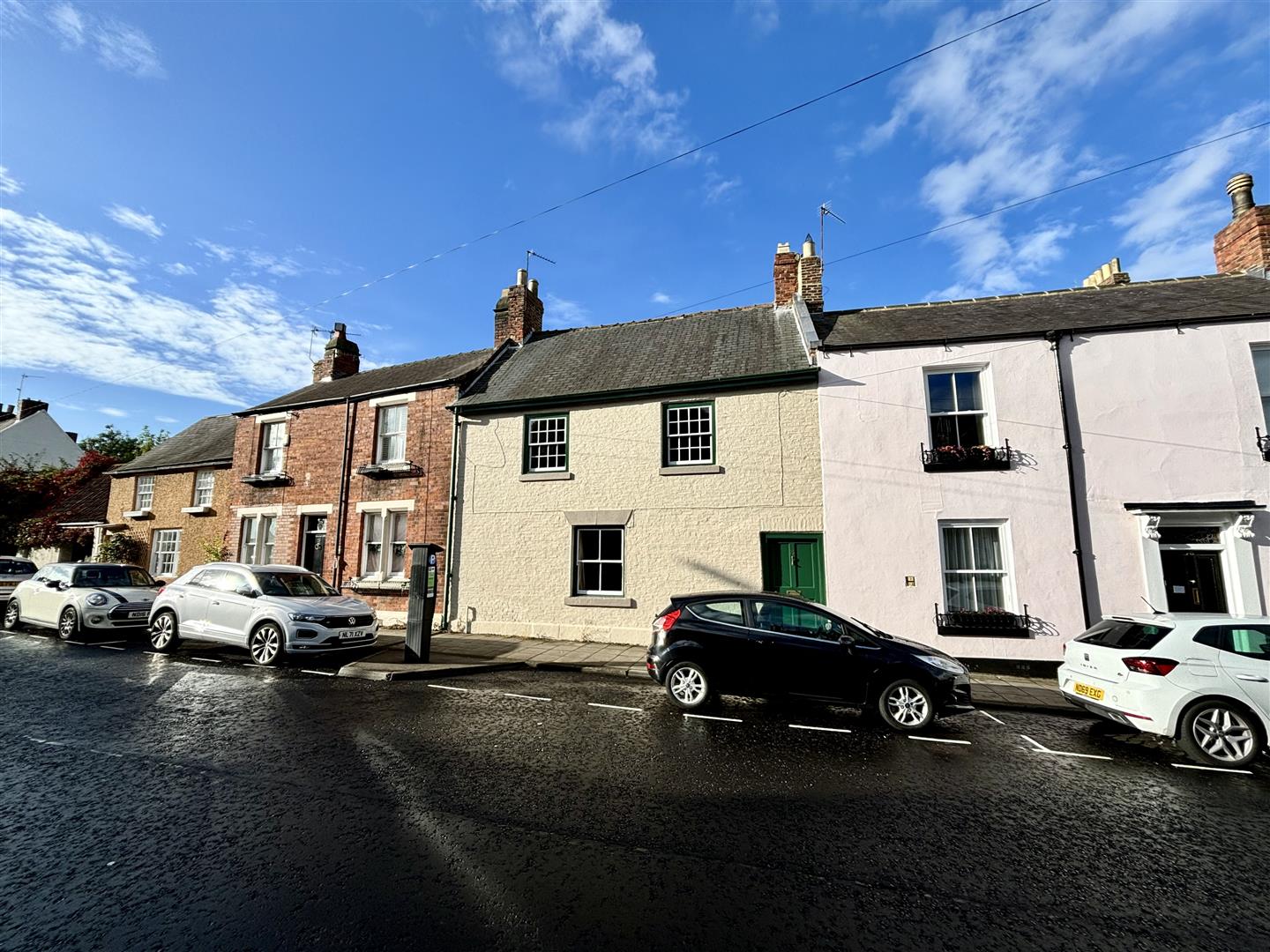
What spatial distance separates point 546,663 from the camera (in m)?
10.3

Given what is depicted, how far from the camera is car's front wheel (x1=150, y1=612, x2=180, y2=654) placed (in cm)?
1088

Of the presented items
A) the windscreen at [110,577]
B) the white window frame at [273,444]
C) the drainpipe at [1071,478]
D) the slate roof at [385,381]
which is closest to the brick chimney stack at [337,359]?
the slate roof at [385,381]

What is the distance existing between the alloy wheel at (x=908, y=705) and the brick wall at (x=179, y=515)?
769 inches

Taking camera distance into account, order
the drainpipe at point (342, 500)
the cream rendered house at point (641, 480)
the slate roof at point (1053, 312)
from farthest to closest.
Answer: the drainpipe at point (342, 500)
the cream rendered house at point (641, 480)
the slate roof at point (1053, 312)

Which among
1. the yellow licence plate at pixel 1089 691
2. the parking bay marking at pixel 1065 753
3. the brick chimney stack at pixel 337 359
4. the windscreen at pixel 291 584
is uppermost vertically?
the brick chimney stack at pixel 337 359

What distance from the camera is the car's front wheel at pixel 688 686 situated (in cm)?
743

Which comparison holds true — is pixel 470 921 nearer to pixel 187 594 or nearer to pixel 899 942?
pixel 899 942

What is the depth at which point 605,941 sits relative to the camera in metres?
2.83

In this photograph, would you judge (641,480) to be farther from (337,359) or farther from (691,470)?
(337,359)

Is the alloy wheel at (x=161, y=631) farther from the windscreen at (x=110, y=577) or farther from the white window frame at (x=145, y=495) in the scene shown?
the white window frame at (x=145, y=495)

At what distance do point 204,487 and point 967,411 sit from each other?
23.3 meters

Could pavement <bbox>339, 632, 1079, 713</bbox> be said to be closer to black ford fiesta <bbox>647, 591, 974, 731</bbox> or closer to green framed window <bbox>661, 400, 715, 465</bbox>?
black ford fiesta <bbox>647, 591, 974, 731</bbox>

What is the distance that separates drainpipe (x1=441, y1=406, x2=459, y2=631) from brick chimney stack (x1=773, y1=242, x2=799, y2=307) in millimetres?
9343

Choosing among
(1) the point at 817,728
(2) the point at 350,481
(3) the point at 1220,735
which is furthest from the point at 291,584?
(3) the point at 1220,735
